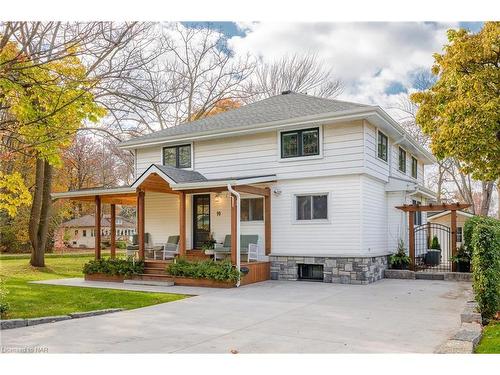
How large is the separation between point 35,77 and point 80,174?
24855mm

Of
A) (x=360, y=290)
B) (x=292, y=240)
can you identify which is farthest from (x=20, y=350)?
(x=292, y=240)

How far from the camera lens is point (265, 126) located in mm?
12836

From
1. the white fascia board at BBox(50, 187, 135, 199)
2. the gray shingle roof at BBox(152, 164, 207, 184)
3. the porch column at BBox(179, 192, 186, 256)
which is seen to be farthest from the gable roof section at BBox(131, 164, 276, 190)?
the white fascia board at BBox(50, 187, 135, 199)

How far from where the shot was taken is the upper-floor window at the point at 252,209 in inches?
531

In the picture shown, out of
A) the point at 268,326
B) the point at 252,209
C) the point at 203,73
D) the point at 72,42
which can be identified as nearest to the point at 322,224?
the point at 252,209

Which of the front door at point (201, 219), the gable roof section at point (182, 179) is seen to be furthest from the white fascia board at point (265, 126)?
the front door at point (201, 219)

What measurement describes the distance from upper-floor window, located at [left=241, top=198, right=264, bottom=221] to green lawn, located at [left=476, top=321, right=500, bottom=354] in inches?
298

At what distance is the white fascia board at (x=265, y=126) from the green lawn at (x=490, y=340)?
623cm

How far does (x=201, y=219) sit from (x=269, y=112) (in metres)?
3.93

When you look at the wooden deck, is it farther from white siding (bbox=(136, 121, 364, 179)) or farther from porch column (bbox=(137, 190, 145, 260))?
white siding (bbox=(136, 121, 364, 179))

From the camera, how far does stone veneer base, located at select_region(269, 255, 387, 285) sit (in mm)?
11867
